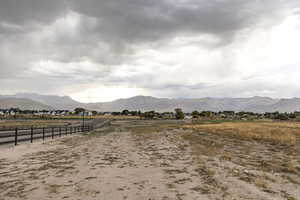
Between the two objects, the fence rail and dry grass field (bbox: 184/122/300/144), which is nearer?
the fence rail

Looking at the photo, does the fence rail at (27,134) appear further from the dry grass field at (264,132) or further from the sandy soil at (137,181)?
the dry grass field at (264,132)

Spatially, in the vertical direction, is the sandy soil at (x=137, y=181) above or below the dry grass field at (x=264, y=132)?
above

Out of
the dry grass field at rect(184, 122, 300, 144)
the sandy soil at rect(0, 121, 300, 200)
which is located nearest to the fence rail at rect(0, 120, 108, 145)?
the sandy soil at rect(0, 121, 300, 200)

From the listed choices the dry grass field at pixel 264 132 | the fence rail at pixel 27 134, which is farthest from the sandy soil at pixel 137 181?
the dry grass field at pixel 264 132

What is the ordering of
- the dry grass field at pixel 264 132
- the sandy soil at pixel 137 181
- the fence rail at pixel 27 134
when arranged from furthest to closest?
1. the dry grass field at pixel 264 132
2. the fence rail at pixel 27 134
3. the sandy soil at pixel 137 181

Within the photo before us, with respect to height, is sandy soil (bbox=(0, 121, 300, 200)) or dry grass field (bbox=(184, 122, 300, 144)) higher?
sandy soil (bbox=(0, 121, 300, 200))

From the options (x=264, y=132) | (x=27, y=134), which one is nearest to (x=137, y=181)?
(x=27, y=134)

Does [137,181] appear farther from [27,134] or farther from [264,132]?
[264,132]

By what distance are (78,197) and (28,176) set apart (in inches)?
145

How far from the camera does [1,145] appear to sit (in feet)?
61.4

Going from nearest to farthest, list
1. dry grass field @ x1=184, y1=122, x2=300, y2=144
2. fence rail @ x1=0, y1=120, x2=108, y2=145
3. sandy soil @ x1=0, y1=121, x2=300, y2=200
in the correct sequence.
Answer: sandy soil @ x1=0, y1=121, x2=300, y2=200, fence rail @ x1=0, y1=120, x2=108, y2=145, dry grass field @ x1=184, y1=122, x2=300, y2=144

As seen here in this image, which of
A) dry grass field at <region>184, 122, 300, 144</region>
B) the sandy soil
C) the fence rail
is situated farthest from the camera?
dry grass field at <region>184, 122, 300, 144</region>

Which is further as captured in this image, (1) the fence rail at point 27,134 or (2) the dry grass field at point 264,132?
(2) the dry grass field at point 264,132

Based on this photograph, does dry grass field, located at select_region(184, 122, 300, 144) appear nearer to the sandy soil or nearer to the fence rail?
the sandy soil
